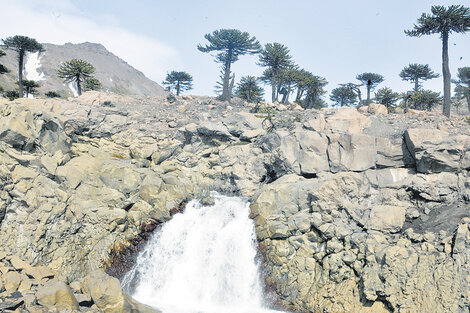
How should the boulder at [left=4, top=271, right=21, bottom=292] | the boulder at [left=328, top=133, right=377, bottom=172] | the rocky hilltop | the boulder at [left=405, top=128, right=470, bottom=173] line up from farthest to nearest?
the boulder at [left=328, top=133, right=377, bottom=172], the boulder at [left=405, top=128, right=470, bottom=173], the rocky hilltop, the boulder at [left=4, top=271, right=21, bottom=292]

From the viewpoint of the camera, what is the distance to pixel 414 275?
678 inches

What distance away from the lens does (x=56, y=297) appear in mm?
15242

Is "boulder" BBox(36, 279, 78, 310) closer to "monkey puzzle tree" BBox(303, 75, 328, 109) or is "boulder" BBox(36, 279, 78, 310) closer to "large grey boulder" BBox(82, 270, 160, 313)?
"large grey boulder" BBox(82, 270, 160, 313)

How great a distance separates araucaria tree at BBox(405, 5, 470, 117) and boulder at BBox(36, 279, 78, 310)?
37.1 meters

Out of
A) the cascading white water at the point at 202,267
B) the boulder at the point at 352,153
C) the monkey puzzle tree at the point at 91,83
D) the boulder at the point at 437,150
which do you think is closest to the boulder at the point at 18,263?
the cascading white water at the point at 202,267

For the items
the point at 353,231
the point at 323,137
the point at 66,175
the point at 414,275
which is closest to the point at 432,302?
the point at 414,275

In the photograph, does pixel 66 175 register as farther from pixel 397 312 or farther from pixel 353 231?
pixel 397 312

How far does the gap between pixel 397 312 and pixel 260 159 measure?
16.5 metres

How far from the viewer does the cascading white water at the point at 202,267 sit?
810 inches

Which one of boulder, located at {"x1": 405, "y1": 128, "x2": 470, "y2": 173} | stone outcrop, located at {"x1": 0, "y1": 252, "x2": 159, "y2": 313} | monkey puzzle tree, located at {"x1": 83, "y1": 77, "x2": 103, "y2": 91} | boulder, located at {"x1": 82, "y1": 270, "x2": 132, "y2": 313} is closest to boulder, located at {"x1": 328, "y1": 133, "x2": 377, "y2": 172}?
boulder, located at {"x1": 405, "y1": 128, "x2": 470, "y2": 173}

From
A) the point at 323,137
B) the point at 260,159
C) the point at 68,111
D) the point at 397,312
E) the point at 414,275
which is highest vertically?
the point at 68,111

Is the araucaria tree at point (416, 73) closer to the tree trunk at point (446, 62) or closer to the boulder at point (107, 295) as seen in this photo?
the tree trunk at point (446, 62)

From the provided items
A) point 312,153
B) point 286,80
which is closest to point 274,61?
point 286,80

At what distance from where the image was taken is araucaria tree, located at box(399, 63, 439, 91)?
150 ft
